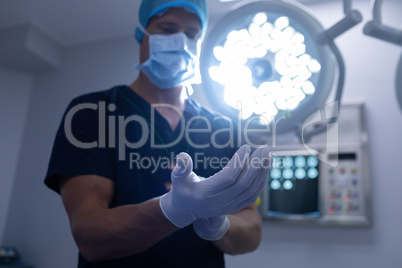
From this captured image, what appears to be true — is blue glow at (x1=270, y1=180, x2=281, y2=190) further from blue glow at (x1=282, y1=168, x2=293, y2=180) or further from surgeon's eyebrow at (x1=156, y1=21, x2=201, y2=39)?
surgeon's eyebrow at (x1=156, y1=21, x2=201, y2=39)

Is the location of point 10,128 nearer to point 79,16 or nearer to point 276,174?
point 79,16

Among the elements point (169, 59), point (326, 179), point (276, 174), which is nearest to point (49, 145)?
point (169, 59)

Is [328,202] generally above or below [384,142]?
below

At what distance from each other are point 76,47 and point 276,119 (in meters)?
1.54

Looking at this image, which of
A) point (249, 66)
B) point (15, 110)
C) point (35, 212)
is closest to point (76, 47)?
point (15, 110)

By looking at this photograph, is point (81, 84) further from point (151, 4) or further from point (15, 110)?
point (151, 4)

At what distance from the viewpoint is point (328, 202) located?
145cm

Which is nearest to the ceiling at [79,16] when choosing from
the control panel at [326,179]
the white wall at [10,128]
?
the white wall at [10,128]

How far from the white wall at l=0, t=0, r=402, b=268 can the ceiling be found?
0.16 meters

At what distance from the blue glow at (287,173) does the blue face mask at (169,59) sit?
31.1 inches

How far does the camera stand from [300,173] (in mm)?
1508

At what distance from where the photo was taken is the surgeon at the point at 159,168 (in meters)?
0.52

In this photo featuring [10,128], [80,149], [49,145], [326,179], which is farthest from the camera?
[10,128]

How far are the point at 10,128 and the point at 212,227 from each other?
1.59 m
